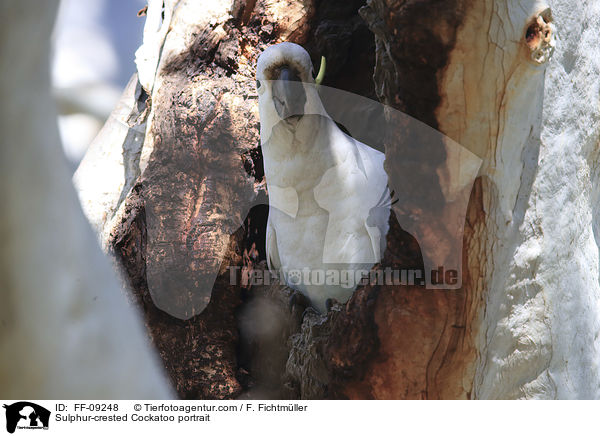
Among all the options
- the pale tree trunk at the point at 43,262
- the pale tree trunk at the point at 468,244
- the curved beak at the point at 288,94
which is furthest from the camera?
the curved beak at the point at 288,94

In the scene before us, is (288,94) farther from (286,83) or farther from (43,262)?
(43,262)

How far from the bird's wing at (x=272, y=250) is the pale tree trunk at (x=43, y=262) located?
53.8 inches

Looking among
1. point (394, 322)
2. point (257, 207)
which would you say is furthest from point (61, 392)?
point (257, 207)

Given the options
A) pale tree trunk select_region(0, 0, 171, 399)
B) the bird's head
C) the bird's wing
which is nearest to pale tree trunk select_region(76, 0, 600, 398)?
the bird's wing

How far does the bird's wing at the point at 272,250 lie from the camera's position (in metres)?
1.76

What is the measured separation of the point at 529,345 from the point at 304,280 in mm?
687

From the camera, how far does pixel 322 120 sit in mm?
1608

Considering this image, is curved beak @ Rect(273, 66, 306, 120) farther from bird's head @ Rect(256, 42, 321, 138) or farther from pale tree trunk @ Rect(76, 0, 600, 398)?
pale tree trunk @ Rect(76, 0, 600, 398)
